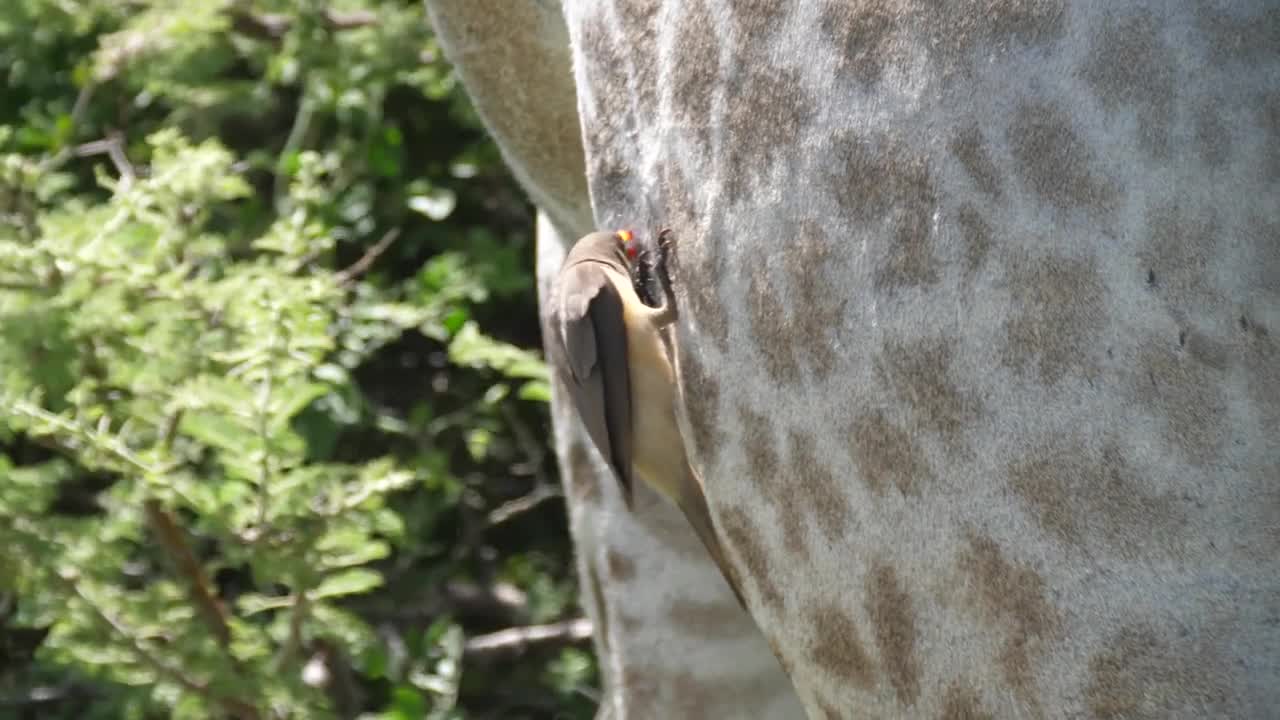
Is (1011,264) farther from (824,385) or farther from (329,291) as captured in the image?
(329,291)

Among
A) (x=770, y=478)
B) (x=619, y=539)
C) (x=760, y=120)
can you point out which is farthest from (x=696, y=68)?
(x=619, y=539)

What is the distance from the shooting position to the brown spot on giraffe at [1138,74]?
3.21 feet

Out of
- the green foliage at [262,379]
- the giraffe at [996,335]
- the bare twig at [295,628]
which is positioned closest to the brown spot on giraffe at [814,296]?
the giraffe at [996,335]

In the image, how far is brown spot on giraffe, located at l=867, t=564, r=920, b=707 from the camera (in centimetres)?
113

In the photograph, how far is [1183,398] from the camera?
3.19 feet

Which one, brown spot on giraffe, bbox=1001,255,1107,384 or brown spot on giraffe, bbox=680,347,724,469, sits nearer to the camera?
brown spot on giraffe, bbox=1001,255,1107,384

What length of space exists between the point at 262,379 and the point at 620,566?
577 mm

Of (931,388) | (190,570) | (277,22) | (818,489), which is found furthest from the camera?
(277,22)

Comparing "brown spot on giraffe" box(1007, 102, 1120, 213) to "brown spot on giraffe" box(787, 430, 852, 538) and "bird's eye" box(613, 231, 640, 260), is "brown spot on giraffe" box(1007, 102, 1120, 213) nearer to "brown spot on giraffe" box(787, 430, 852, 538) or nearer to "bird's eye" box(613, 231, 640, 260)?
"brown spot on giraffe" box(787, 430, 852, 538)

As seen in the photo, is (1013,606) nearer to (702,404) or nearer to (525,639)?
(702,404)

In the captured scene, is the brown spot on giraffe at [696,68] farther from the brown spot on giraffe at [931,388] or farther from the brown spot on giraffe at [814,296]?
the brown spot on giraffe at [931,388]

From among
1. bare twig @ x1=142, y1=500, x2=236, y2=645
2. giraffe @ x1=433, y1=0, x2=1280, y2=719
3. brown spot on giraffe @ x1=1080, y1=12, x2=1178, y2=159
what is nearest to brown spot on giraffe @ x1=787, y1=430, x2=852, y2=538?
giraffe @ x1=433, y1=0, x2=1280, y2=719

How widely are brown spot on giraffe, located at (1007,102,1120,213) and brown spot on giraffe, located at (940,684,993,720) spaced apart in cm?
34

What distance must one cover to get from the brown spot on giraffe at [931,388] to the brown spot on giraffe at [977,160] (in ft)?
0.35
